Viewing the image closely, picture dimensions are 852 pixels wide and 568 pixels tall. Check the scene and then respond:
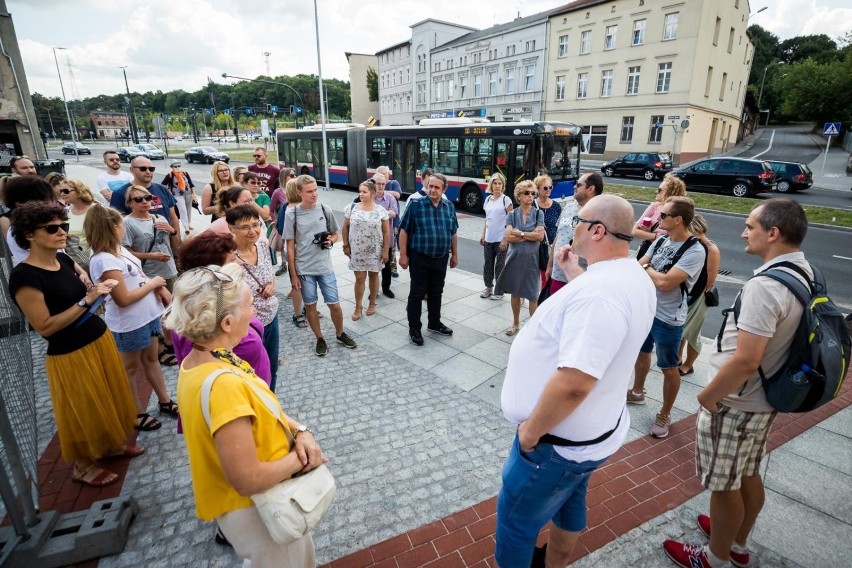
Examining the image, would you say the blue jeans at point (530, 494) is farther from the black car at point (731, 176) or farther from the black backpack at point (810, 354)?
the black car at point (731, 176)

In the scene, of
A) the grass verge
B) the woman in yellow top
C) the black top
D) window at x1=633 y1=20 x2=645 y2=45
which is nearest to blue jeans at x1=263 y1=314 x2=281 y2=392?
the black top

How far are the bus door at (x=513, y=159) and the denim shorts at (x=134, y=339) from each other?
1112 centimetres

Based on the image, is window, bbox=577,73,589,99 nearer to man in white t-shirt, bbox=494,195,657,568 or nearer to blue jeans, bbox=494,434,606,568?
man in white t-shirt, bbox=494,195,657,568

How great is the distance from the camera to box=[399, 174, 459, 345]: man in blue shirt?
510 cm

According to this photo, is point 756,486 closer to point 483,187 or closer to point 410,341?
point 410,341

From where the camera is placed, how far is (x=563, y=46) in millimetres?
36156

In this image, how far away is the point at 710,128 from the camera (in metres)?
34.9

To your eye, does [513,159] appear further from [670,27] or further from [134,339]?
[670,27]

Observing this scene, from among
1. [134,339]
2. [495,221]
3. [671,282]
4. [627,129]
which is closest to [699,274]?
[671,282]

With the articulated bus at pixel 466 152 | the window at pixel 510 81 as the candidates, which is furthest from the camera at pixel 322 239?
the window at pixel 510 81

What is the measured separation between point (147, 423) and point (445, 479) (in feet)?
8.51

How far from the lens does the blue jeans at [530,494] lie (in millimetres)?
1818

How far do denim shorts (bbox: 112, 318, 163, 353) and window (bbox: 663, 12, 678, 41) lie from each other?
37.5 meters

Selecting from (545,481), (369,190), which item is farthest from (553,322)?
(369,190)
